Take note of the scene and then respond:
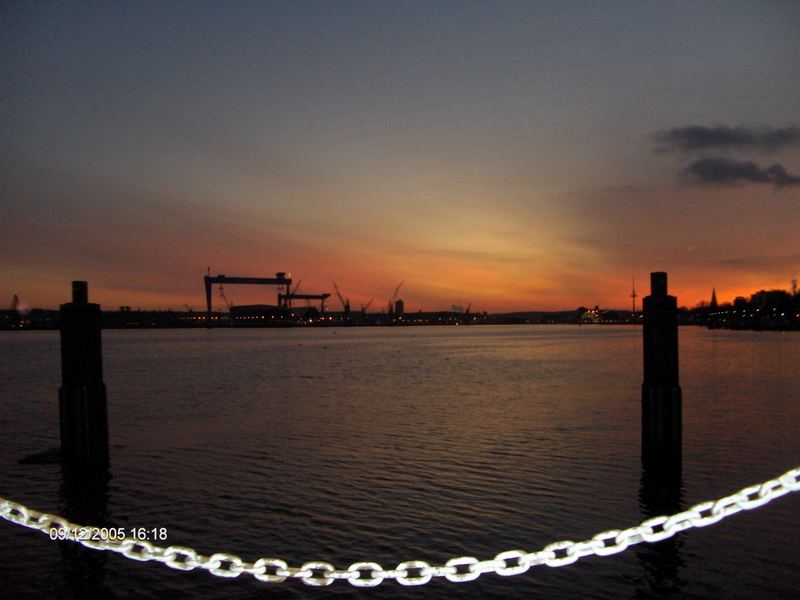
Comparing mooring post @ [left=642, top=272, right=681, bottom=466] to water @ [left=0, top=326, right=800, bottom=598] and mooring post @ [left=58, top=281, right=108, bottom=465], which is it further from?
mooring post @ [left=58, top=281, right=108, bottom=465]

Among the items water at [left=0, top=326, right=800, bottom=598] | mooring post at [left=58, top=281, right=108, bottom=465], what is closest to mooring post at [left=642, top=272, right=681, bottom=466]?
water at [left=0, top=326, right=800, bottom=598]

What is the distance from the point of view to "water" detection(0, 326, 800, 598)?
954 cm

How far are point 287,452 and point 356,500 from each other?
6064 millimetres

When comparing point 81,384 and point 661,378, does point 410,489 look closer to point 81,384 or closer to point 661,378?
point 661,378

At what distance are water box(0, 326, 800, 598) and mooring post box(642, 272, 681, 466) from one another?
1101 millimetres

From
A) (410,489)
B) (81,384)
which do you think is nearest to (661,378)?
(410,489)

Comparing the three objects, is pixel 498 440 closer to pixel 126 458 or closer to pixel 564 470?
pixel 564 470

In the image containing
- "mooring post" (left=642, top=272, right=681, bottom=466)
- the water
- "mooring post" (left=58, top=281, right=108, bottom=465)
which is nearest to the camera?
the water

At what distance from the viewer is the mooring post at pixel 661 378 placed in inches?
524

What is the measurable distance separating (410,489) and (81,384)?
796 cm

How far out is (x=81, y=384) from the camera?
14852 mm

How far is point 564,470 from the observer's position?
16516 millimetres

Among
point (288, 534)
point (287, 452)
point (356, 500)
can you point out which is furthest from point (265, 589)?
point (287, 452)

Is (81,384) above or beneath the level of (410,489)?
above
